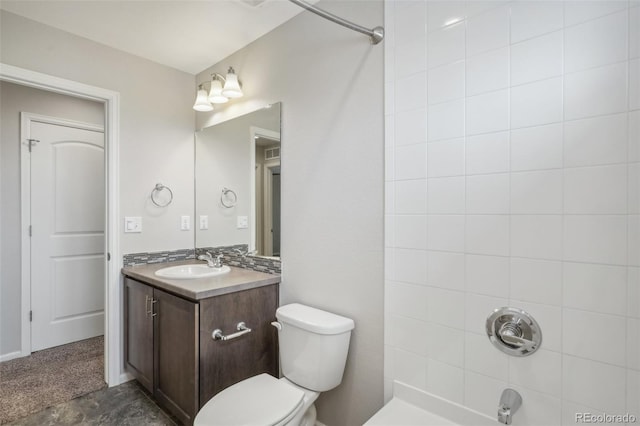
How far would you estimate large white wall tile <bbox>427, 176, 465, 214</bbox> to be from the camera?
50.6 inches

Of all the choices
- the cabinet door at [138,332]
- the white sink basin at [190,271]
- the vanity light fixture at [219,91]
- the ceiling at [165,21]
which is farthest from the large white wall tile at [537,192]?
the cabinet door at [138,332]

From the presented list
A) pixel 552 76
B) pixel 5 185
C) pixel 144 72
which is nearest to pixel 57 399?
pixel 5 185

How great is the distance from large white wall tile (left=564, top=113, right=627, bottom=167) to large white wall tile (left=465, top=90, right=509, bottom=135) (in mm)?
195

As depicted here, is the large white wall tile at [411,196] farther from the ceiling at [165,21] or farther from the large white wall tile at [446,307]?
the ceiling at [165,21]

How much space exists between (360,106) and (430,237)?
72 cm

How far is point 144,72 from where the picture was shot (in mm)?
2457

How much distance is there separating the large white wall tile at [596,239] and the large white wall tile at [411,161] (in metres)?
0.53

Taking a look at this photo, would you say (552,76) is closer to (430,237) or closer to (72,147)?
(430,237)

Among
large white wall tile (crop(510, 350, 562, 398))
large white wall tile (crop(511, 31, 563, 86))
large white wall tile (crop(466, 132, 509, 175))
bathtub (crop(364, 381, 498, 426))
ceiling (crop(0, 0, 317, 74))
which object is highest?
ceiling (crop(0, 0, 317, 74))

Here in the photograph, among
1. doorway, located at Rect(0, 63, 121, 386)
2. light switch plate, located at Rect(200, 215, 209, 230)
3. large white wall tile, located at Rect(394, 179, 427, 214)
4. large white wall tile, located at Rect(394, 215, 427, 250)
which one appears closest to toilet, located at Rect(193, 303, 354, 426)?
large white wall tile, located at Rect(394, 215, 427, 250)

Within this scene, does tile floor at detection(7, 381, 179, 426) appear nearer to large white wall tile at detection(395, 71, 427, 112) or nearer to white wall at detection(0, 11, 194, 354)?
white wall at detection(0, 11, 194, 354)

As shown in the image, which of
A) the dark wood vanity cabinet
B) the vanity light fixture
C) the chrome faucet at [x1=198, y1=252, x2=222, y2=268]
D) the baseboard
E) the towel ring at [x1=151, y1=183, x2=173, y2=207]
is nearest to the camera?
the dark wood vanity cabinet

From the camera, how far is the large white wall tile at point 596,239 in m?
0.98

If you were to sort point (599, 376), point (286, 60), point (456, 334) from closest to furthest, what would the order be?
1. point (599, 376)
2. point (456, 334)
3. point (286, 60)
